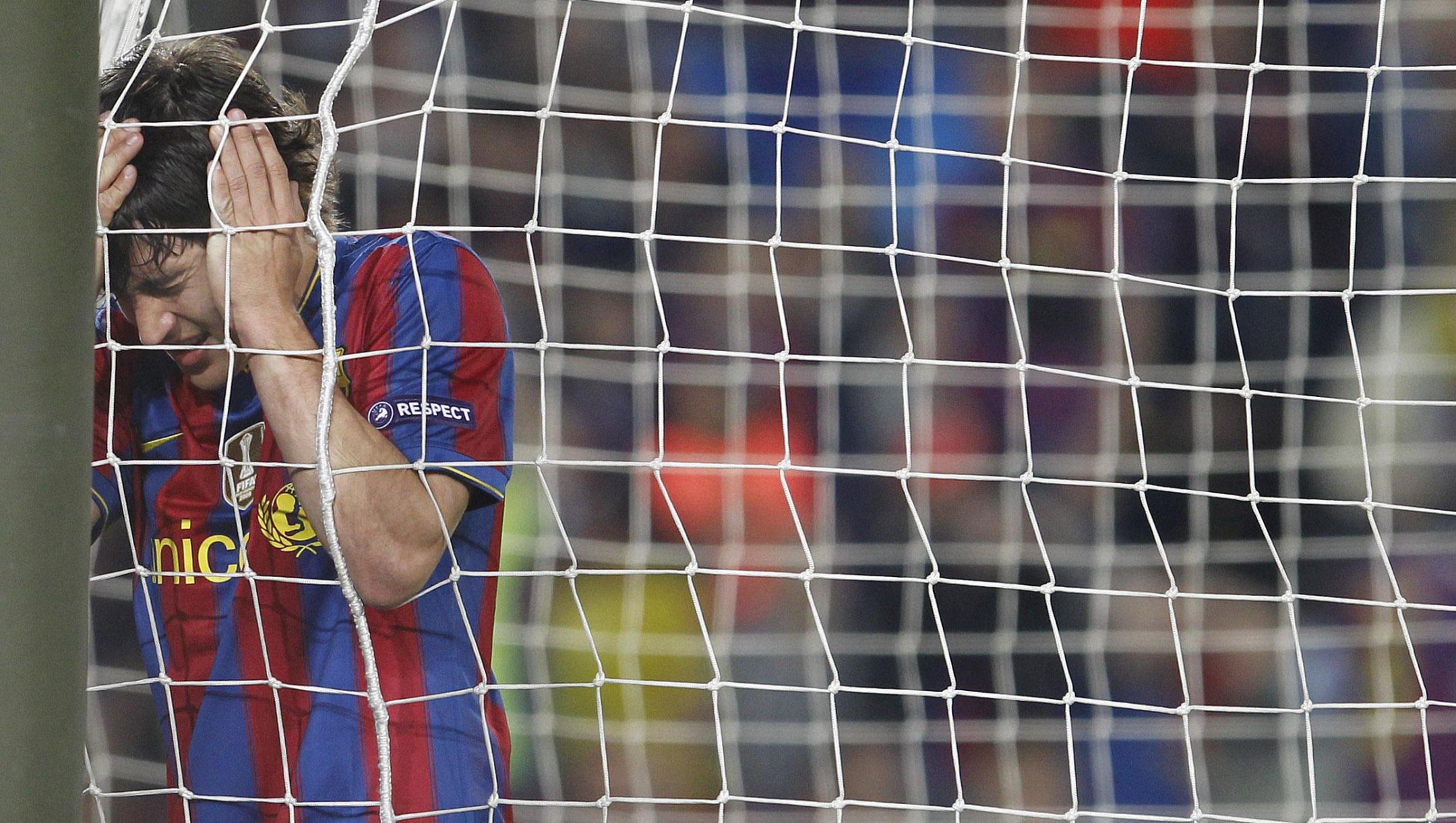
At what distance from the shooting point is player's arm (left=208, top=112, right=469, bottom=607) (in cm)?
80

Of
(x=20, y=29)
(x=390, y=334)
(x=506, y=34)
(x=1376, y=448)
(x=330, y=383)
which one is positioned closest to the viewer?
(x=20, y=29)

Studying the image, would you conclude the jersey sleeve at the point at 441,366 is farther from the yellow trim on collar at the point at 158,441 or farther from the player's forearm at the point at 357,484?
the yellow trim on collar at the point at 158,441

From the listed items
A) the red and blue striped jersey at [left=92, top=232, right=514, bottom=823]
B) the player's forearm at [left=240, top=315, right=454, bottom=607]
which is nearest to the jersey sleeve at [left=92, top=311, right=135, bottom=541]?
the red and blue striped jersey at [left=92, top=232, right=514, bottom=823]

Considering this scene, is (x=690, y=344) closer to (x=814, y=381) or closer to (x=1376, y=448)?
(x=814, y=381)

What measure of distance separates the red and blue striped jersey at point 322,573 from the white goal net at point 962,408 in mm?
901

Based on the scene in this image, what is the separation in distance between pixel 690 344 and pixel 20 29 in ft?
5.28

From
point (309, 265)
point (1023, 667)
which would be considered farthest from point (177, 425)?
point (1023, 667)

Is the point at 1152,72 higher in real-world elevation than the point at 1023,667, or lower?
higher

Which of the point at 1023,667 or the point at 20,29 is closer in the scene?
the point at 20,29

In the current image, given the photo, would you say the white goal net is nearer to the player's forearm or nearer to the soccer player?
the soccer player

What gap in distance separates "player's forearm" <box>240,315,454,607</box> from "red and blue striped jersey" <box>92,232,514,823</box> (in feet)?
0.13

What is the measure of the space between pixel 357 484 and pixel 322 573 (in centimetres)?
16

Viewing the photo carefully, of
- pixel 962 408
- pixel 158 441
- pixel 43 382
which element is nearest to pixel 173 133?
pixel 158 441

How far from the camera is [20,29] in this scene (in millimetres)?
416
